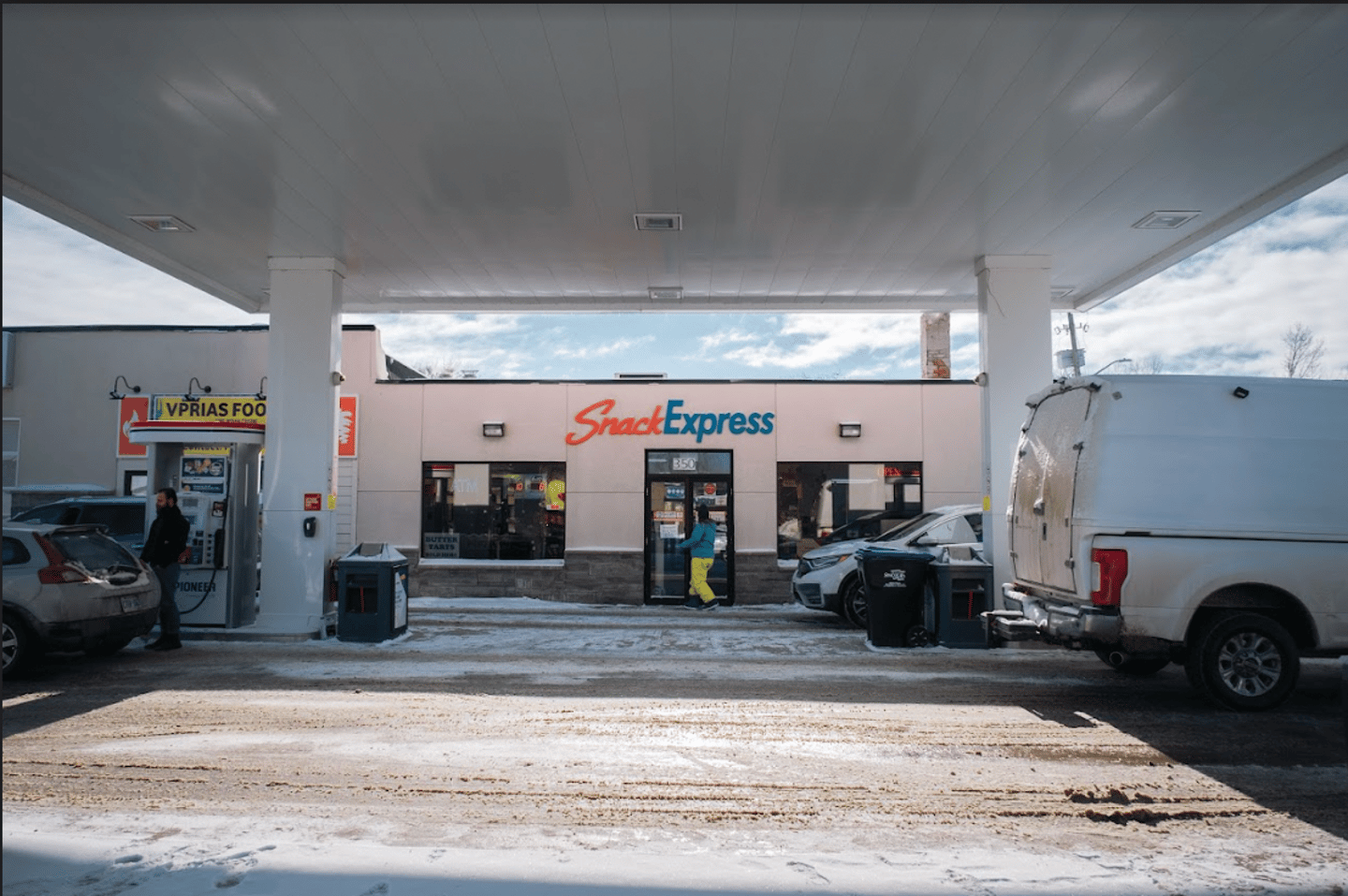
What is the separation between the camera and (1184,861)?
14.5ft

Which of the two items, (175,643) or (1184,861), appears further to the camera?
(175,643)

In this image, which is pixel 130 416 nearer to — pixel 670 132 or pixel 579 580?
pixel 579 580

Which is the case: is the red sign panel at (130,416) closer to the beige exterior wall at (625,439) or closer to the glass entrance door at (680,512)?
the beige exterior wall at (625,439)

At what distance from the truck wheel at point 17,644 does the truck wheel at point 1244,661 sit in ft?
34.9

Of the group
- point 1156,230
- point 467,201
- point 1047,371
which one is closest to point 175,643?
point 467,201

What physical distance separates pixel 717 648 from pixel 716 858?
6.40 m

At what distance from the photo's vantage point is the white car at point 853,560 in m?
12.9

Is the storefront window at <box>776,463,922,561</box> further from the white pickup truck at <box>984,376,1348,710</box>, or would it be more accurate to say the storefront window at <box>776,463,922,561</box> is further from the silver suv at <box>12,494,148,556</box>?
the silver suv at <box>12,494,148,556</box>

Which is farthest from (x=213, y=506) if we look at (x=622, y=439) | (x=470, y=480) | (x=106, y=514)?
(x=622, y=439)

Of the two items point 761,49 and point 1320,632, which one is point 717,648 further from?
point 761,49

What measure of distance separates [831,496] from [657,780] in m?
11.6

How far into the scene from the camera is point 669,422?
55.0ft

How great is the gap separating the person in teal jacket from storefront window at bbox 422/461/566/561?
2.68m

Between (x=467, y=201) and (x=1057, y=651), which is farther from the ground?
(x=467, y=201)
